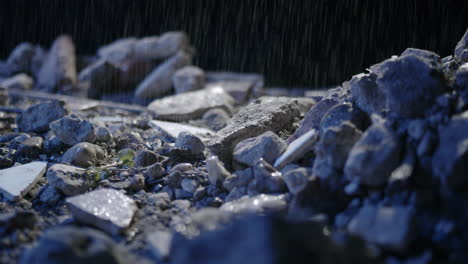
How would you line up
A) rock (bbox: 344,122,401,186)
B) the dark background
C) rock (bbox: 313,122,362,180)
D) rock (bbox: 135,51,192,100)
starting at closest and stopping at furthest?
rock (bbox: 344,122,401,186)
rock (bbox: 313,122,362,180)
the dark background
rock (bbox: 135,51,192,100)

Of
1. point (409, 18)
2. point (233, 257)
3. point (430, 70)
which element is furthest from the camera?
point (409, 18)

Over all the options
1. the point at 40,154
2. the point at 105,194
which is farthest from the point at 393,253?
the point at 40,154

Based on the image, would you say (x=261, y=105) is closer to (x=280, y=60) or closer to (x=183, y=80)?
(x=183, y=80)

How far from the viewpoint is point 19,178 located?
2.40 m

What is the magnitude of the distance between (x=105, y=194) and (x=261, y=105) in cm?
134

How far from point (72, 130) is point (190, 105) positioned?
1636mm

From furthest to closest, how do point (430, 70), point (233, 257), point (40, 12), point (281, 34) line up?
point (40, 12) < point (281, 34) < point (430, 70) < point (233, 257)

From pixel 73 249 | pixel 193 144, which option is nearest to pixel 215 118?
pixel 193 144

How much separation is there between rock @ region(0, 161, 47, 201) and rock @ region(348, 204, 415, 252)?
1.75 m

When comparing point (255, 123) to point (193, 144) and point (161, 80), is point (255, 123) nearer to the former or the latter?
point (193, 144)

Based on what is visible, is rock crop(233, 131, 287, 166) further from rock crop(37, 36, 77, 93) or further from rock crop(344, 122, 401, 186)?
rock crop(37, 36, 77, 93)

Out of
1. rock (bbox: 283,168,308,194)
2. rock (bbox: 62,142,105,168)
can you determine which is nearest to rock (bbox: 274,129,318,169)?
rock (bbox: 283,168,308,194)

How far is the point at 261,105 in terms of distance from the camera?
9.78 feet

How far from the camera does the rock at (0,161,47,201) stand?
2254 millimetres
